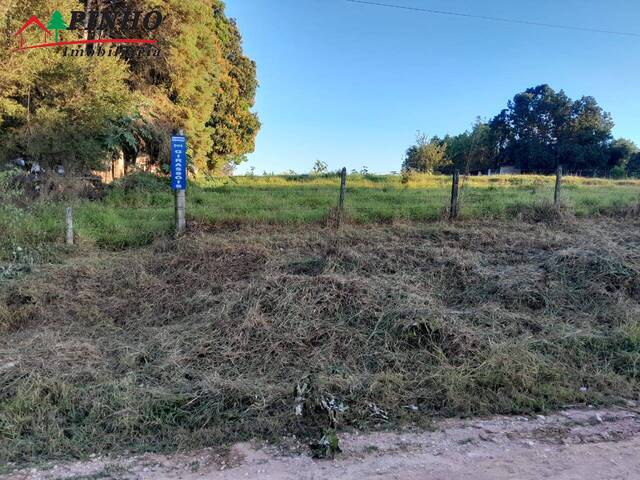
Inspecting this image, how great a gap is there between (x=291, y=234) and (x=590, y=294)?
16.0ft

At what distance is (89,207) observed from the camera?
9586mm

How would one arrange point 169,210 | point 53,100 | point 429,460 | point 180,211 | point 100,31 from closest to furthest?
point 429,460 → point 180,211 → point 169,210 → point 53,100 → point 100,31

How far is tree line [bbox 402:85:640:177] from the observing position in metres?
49.8

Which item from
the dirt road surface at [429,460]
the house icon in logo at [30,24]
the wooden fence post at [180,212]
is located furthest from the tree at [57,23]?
the dirt road surface at [429,460]

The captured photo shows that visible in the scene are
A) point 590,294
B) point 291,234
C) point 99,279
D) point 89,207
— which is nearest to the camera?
point 590,294

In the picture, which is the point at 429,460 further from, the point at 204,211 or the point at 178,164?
the point at 204,211

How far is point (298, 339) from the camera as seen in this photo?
4.36m

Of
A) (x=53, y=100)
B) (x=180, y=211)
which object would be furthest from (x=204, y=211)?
(x=53, y=100)

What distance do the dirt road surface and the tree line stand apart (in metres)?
45.9

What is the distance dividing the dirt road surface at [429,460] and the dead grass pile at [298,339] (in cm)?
21

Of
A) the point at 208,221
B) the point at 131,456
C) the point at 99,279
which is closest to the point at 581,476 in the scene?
the point at 131,456

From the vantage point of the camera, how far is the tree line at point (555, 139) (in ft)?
163

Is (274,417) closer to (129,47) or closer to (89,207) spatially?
(89,207)

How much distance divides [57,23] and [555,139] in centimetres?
5772
